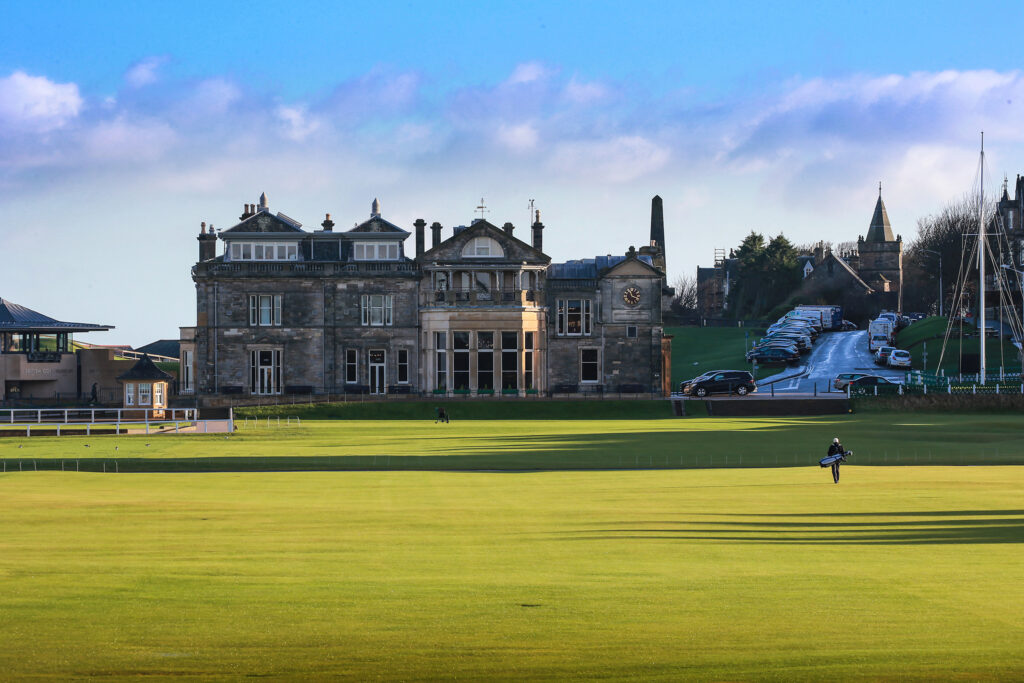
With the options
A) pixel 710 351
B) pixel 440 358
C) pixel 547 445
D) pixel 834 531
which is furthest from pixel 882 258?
pixel 834 531

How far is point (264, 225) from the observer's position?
8250cm

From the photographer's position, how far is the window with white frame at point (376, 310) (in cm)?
8181

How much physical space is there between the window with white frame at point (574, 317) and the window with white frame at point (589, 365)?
1205mm

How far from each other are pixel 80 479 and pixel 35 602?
56.8ft

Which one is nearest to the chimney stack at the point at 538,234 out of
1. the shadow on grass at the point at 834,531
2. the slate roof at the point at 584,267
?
the slate roof at the point at 584,267

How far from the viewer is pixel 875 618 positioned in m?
15.3

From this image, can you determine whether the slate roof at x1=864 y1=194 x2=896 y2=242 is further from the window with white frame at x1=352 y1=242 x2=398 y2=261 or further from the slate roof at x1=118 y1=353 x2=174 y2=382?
the slate roof at x1=118 y1=353 x2=174 y2=382

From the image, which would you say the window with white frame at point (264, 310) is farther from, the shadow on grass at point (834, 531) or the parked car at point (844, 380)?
the shadow on grass at point (834, 531)

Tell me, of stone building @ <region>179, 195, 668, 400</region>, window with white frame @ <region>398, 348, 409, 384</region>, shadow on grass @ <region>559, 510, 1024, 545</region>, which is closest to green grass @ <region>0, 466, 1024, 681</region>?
shadow on grass @ <region>559, 510, 1024, 545</region>

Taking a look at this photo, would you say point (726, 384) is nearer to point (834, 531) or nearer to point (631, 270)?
point (631, 270)

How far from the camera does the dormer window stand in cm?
8019

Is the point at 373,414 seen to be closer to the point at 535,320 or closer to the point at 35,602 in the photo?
the point at 535,320

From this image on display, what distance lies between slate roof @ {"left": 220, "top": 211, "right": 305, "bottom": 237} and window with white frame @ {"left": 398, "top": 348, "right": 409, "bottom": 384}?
10.0 metres

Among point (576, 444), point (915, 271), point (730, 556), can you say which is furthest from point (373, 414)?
point (915, 271)
